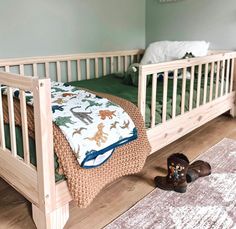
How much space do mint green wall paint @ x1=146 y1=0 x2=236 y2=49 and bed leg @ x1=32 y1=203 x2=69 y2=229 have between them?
2.31 m

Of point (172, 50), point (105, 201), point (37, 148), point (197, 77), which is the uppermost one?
point (172, 50)

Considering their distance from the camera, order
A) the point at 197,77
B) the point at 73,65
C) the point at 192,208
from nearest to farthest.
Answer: the point at 192,208
the point at 197,77
the point at 73,65

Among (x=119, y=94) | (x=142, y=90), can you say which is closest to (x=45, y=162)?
(x=142, y=90)

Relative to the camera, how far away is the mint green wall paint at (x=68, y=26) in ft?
7.18

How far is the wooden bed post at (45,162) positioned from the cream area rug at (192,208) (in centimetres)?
28

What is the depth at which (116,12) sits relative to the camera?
2979 millimetres

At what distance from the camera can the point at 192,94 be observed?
2115 millimetres

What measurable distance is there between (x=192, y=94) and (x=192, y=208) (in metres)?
0.91

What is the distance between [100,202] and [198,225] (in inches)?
20.1

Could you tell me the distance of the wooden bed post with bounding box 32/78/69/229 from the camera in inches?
42.6

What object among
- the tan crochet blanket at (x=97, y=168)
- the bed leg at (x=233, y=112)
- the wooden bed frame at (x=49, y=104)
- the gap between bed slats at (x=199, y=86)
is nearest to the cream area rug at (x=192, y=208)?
the tan crochet blanket at (x=97, y=168)

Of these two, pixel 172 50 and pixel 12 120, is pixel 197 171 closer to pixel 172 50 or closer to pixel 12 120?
pixel 12 120

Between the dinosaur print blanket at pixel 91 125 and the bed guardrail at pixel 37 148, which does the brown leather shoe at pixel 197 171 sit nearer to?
the dinosaur print blanket at pixel 91 125

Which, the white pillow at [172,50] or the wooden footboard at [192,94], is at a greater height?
the white pillow at [172,50]
